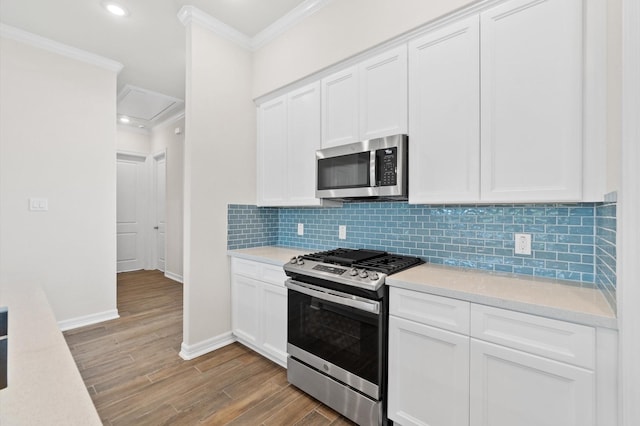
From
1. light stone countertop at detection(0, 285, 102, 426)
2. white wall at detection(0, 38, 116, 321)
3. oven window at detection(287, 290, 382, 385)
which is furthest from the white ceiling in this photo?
light stone countertop at detection(0, 285, 102, 426)

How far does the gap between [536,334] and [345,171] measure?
1.48 metres

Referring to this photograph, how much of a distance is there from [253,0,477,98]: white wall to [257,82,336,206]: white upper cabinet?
0.19 m

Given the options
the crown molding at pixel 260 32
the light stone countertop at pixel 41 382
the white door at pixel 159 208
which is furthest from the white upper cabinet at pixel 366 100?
the white door at pixel 159 208

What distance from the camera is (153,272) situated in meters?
5.87

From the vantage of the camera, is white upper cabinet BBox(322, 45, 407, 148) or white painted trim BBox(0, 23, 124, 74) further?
white painted trim BBox(0, 23, 124, 74)

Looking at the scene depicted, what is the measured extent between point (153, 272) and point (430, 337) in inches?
230

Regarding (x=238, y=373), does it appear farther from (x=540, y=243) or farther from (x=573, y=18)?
(x=573, y=18)

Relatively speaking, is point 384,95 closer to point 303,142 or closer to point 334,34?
point 334,34

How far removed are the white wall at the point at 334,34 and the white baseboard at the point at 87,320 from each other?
305 centimetres

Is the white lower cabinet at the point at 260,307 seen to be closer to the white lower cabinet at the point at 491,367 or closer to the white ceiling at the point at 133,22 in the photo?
the white lower cabinet at the point at 491,367

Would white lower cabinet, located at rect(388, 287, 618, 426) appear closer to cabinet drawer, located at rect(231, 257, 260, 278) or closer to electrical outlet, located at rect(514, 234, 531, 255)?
electrical outlet, located at rect(514, 234, 531, 255)

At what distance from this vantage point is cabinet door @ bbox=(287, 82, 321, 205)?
8.30ft

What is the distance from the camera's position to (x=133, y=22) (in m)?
2.74

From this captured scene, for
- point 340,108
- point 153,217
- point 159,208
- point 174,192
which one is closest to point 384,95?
point 340,108
